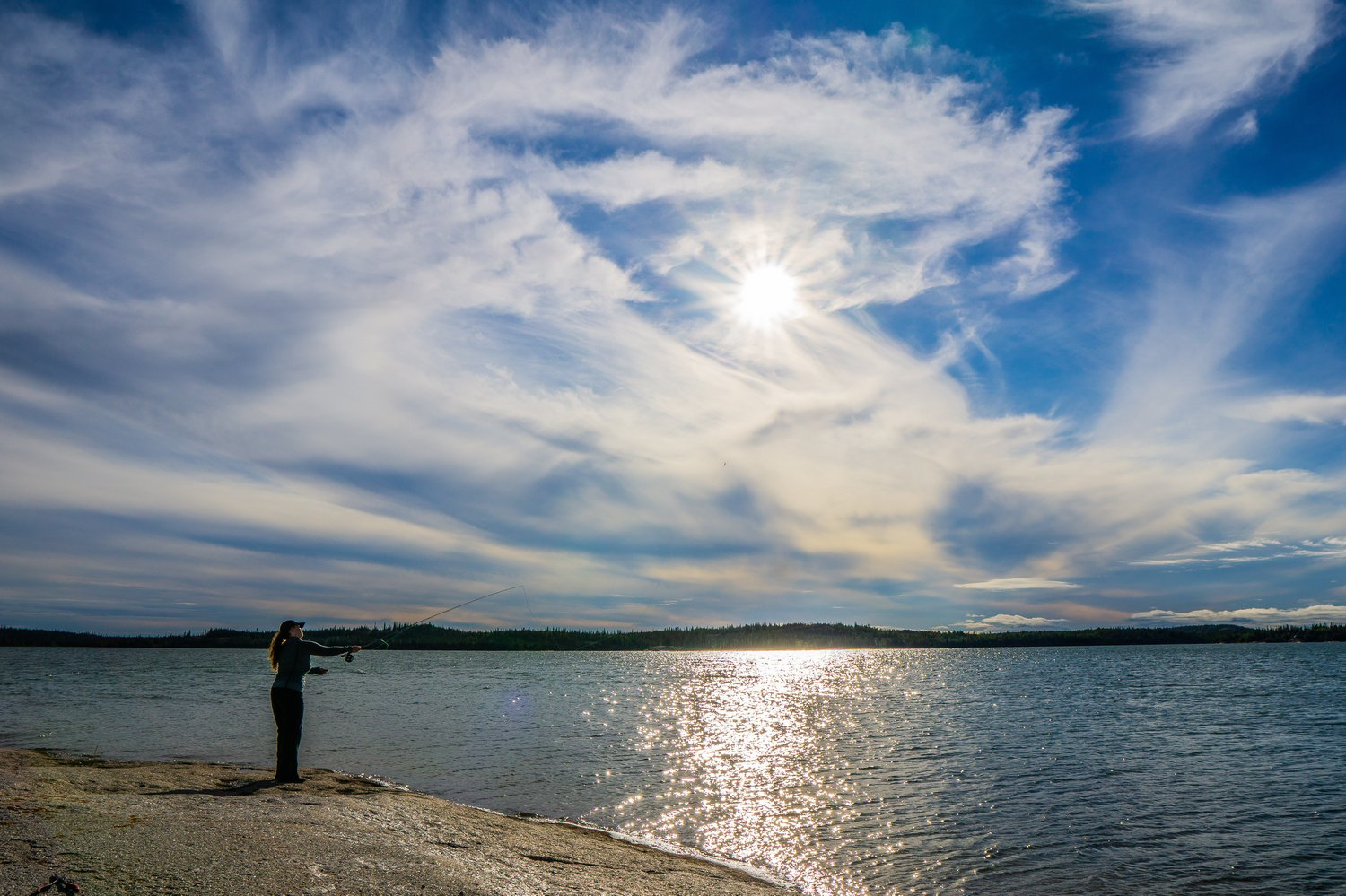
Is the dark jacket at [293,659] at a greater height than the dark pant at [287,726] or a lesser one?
greater

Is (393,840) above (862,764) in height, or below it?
above

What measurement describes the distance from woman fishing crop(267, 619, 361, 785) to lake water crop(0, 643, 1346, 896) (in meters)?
5.37

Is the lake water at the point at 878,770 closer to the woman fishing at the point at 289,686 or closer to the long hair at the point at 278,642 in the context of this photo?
the woman fishing at the point at 289,686

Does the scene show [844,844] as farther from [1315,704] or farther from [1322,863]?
[1315,704]

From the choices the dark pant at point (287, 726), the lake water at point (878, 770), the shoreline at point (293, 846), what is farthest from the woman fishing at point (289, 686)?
Result: the lake water at point (878, 770)

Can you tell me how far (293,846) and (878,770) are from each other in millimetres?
20681

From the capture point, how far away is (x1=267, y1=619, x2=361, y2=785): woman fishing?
16.6 meters

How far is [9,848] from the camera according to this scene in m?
9.16

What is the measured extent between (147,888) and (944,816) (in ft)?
58.0

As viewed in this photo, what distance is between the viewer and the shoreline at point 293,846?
8.97 meters

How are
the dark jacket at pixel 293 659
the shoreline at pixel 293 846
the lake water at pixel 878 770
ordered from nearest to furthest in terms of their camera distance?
the shoreline at pixel 293 846 < the lake water at pixel 878 770 < the dark jacket at pixel 293 659

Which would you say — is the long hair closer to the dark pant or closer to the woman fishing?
the woman fishing

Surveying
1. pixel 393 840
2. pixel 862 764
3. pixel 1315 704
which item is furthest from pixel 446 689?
pixel 1315 704

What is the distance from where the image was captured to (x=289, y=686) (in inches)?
654
